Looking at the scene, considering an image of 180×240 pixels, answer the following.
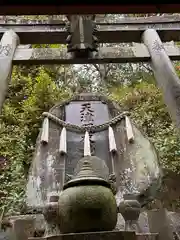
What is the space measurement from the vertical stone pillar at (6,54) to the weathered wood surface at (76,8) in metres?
2.43

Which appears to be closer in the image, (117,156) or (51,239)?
(51,239)

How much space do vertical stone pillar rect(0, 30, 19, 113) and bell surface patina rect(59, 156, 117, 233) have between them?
81.7 inches

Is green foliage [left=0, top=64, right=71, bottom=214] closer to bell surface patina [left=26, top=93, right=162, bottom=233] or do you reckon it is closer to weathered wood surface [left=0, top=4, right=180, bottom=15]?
bell surface patina [left=26, top=93, right=162, bottom=233]

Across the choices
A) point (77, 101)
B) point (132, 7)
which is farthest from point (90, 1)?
point (77, 101)

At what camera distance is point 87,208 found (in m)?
2.62

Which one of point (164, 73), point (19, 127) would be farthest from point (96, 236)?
point (19, 127)

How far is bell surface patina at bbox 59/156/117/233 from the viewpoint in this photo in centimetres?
261

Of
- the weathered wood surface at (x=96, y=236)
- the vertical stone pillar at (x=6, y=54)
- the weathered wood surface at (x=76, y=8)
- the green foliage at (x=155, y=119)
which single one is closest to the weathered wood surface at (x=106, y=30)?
the vertical stone pillar at (x=6, y=54)

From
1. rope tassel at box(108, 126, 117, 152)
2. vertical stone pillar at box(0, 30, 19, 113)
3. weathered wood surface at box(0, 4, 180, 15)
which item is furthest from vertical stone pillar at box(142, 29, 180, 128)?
vertical stone pillar at box(0, 30, 19, 113)

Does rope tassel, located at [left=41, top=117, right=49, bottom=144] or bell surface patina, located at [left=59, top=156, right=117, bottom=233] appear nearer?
bell surface patina, located at [left=59, top=156, right=117, bottom=233]

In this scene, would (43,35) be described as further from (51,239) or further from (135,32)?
(51,239)

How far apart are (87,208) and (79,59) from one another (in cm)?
307

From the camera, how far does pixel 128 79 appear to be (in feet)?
41.1

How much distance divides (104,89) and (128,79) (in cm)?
123
